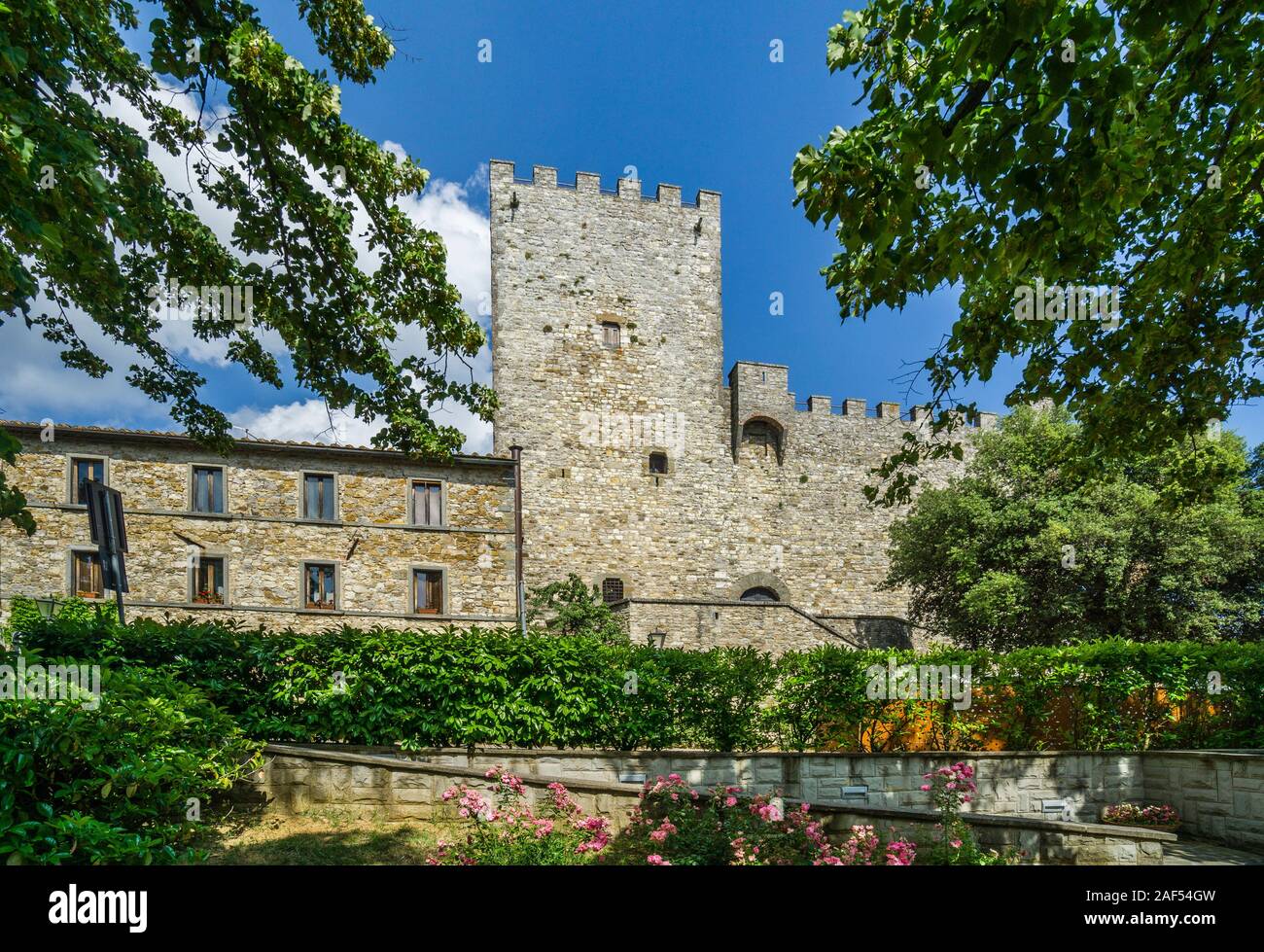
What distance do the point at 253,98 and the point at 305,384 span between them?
116 inches

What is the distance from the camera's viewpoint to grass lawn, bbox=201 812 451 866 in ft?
21.5

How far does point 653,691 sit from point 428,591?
1228cm

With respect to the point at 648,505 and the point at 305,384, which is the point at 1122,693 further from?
the point at 648,505

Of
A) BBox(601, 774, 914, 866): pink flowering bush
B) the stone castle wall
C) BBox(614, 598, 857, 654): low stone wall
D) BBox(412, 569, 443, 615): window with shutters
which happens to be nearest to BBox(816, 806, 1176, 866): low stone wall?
BBox(601, 774, 914, 866): pink flowering bush

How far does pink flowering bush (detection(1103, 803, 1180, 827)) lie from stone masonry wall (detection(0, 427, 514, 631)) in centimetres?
1489

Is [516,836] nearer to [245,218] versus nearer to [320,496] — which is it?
[245,218]

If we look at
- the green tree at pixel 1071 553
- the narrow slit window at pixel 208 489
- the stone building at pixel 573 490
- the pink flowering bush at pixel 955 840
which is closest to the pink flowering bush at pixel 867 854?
the pink flowering bush at pixel 955 840

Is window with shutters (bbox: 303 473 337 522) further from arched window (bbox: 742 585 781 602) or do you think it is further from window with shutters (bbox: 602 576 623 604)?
arched window (bbox: 742 585 781 602)

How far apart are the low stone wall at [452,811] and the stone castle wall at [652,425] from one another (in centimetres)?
1686

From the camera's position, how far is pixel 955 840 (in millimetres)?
6668

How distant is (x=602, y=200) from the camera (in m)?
28.2

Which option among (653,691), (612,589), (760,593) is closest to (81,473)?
(612,589)

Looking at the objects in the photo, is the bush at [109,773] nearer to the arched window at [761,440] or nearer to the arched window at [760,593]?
the arched window at [760,593]

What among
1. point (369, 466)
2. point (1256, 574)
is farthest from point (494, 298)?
point (1256, 574)
